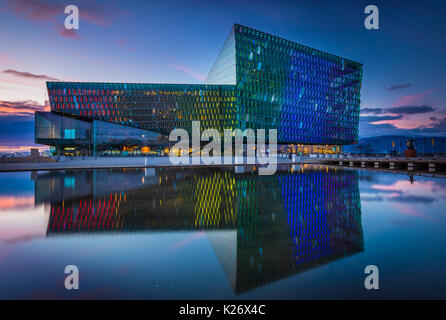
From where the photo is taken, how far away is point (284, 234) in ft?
23.2

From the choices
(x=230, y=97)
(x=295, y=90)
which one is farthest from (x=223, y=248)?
(x=295, y=90)

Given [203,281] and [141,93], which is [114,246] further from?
[141,93]

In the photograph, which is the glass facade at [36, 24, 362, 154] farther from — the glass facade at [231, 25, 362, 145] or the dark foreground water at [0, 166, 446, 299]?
the dark foreground water at [0, 166, 446, 299]

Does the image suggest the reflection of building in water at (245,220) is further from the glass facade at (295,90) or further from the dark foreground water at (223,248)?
the glass facade at (295,90)

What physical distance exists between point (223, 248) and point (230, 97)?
211 feet

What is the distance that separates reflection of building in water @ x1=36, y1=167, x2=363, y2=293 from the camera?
5.38m

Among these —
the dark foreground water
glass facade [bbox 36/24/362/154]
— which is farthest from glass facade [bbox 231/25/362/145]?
the dark foreground water

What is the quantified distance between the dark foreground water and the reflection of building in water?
0.11 ft

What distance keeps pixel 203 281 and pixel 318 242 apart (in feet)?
10.8

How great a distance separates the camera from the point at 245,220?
8.44 metres

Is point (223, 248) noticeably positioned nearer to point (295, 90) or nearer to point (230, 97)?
point (230, 97)

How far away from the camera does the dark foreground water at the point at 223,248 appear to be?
430 cm
